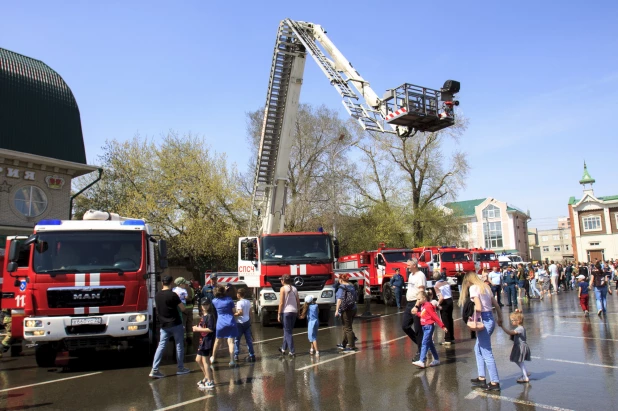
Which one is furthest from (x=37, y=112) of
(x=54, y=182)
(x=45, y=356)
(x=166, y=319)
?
(x=166, y=319)

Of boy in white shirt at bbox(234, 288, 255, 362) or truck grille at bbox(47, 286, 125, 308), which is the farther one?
boy in white shirt at bbox(234, 288, 255, 362)

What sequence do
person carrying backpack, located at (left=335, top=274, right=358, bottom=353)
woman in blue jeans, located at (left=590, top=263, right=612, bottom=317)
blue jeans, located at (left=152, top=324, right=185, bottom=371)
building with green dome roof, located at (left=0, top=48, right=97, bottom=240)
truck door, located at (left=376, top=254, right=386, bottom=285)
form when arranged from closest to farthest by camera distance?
1. blue jeans, located at (left=152, top=324, right=185, bottom=371)
2. person carrying backpack, located at (left=335, top=274, right=358, bottom=353)
3. woman in blue jeans, located at (left=590, top=263, right=612, bottom=317)
4. building with green dome roof, located at (left=0, top=48, right=97, bottom=240)
5. truck door, located at (left=376, top=254, right=386, bottom=285)

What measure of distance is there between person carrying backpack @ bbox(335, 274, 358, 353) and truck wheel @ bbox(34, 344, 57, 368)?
5.76 meters

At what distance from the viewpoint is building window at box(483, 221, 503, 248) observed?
84562 mm

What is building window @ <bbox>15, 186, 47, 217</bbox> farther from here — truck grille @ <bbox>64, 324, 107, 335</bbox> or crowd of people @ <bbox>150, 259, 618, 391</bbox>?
truck grille @ <bbox>64, 324, 107, 335</bbox>

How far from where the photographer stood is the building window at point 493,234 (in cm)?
8456

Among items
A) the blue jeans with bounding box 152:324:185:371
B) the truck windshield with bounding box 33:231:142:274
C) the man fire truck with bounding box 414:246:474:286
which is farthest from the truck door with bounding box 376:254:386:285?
the blue jeans with bounding box 152:324:185:371

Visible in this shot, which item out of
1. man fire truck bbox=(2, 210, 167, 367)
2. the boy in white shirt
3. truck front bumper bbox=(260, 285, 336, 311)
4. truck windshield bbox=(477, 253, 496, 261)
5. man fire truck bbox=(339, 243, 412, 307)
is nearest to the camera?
man fire truck bbox=(2, 210, 167, 367)

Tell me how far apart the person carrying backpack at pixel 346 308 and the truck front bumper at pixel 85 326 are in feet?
12.3

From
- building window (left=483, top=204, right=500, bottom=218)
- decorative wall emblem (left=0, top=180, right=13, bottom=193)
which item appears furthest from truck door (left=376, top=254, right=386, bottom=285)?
building window (left=483, top=204, right=500, bottom=218)

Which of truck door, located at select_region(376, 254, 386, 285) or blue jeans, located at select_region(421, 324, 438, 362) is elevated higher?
truck door, located at select_region(376, 254, 386, 285)

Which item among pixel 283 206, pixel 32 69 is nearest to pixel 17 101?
pixel 32 69

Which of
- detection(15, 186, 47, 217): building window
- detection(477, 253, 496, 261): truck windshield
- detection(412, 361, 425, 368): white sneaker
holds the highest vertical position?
detection(15, 186, 47, 217): building window

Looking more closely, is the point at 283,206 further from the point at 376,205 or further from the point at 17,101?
the point at 376,205
